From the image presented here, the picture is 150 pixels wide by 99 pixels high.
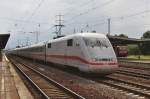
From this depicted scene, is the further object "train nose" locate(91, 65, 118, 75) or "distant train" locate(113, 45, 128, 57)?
"distant train" locate(113, 45, 128, 57)

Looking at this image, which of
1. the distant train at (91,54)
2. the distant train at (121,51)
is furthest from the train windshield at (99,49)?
the distant train at (121,51)

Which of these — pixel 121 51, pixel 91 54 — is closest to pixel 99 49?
pixel 91 54

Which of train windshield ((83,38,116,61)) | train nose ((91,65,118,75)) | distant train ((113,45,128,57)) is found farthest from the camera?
distant train ((113,45,128,57))

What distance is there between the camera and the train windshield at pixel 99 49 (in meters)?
21.4

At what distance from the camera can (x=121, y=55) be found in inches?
2685

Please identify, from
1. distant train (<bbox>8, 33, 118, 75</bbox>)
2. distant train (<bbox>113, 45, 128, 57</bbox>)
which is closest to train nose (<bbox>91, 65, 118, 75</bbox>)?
distant train (<bbox>8, 33, 118, 75</bbox>)

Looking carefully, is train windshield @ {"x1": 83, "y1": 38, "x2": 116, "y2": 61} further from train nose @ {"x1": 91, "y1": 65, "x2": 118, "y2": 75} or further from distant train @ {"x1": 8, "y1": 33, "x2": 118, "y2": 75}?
train nose @ {"x1": 91, "y1": 65, "x2": 118, "y2": 75}

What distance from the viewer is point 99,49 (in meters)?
21.9

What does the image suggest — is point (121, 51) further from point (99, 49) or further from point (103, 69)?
point (103, 69)

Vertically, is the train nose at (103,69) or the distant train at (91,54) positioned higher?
the distant train at (91,54)

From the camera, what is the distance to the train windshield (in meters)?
21.4

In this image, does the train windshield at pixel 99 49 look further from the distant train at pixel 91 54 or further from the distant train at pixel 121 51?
the distant train at pixel 121 51

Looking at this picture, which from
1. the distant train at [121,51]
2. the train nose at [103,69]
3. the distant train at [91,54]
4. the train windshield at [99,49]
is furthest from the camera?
the distant train at [121,51]

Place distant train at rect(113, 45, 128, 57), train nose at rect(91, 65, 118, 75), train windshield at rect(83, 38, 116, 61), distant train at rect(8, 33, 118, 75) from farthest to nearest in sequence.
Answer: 1. distant train at rect(113, 45, 128, 57)
2. train windshield at rect(83, 38, 116, 61)
3. distant train at rect(8, 33, 118, 75)
4. train nose at rect(91, 65, 118, 75)
